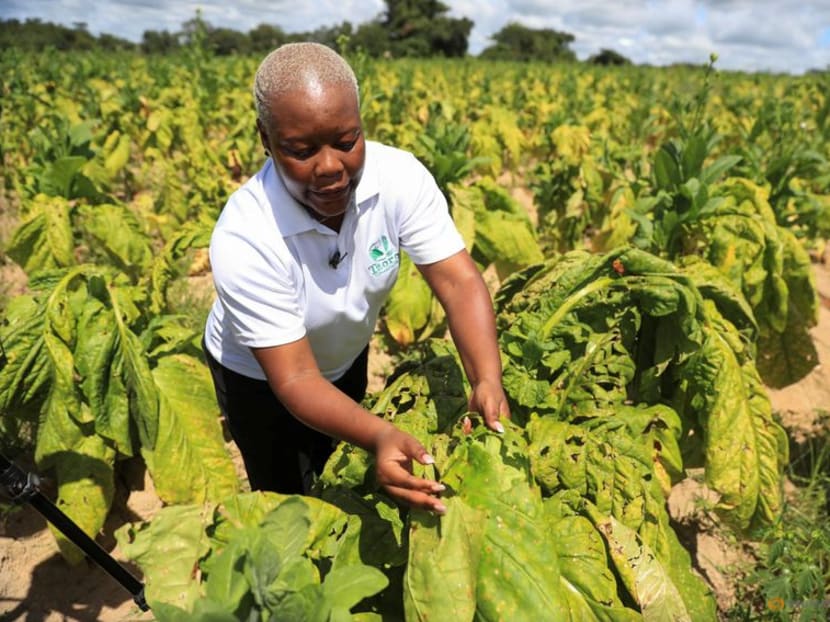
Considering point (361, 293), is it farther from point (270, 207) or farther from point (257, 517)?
point (257, 517)

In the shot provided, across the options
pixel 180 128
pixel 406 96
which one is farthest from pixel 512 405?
pixel 406 96

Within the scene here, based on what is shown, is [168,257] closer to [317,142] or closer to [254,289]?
[254,289]

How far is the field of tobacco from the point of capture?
3.75 ft

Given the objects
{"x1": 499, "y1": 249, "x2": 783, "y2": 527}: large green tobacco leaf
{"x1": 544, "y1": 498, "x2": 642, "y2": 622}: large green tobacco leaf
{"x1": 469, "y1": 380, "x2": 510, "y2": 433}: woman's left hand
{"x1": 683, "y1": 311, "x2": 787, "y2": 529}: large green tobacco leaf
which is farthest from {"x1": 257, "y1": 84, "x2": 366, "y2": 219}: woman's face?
{"x1": 683, "y1": 311, "x2": 787, "y2": 529}: large green tobacco leaf

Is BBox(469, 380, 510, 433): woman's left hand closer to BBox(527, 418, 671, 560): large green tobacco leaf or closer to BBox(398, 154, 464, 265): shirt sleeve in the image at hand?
BBox(527, 418, 671, 560): large green tobacco leaf

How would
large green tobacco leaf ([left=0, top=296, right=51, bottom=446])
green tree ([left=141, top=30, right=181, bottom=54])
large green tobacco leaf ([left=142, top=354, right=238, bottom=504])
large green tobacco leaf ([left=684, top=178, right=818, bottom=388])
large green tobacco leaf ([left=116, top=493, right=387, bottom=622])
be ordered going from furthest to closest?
green tree ([left=141, top=30, right=181, bottom=54])
large green tobacco leaf ([left=684, top=178, right=818, bottom=388])
large green tobacco leaf ([left=142, top=354, right=238, bottom=504])
large green tobacco leaf ([left=0, top=296, right=51, bottom=446])
large green tobacco leaf ([left=116, top=493, right=387, bottom=622])

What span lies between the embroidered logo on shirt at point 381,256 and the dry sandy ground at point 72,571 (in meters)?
1.56

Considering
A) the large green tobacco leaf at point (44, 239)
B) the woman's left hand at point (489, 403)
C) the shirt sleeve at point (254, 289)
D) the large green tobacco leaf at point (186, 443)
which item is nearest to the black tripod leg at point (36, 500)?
the large green tobacco leaf at point (186, 443)

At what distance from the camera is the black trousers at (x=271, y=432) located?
2.16 m

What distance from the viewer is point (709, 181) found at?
2994 mm

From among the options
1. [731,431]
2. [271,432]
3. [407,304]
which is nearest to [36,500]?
[271,432]

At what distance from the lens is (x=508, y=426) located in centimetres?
149

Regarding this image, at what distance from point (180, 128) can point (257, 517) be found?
793cm

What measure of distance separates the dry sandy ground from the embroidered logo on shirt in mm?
1557
